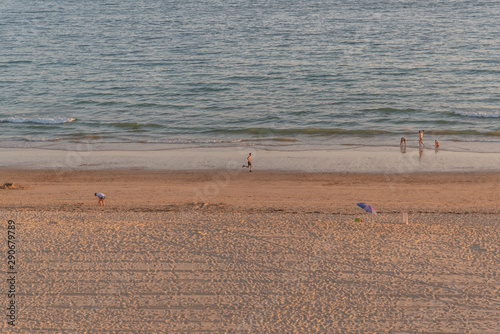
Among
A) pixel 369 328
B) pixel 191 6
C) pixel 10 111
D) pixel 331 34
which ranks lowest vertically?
pixel 369 328

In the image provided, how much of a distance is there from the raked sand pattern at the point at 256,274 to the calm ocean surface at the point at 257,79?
10.8 m

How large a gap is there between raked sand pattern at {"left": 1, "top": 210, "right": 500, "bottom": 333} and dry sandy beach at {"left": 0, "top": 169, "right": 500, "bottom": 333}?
29 millimetres

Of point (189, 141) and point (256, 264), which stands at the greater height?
point (189, 141)

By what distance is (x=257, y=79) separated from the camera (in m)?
34.2

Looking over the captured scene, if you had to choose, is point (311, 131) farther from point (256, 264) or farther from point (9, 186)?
point (256, 264)

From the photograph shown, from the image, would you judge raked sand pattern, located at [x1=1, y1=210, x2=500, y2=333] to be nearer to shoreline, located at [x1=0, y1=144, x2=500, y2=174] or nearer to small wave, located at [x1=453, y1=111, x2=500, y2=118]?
shoreline, located at [x1=0, y1=144, x2=500, y2=174]

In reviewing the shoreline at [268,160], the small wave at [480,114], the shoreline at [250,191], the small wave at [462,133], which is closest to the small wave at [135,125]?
the shoreline at [268,160]

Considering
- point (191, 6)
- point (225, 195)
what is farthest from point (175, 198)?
point (191, 6)

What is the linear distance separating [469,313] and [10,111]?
28.7 m

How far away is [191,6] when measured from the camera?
6875 cm

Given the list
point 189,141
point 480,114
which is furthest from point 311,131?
point 480,114

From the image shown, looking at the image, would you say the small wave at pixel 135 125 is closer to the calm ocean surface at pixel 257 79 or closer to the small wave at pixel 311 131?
the calm ocean surface at pixel 257 79

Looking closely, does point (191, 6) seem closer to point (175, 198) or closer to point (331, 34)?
point (331, 34)

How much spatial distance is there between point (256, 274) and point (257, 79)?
2552 centimetres
